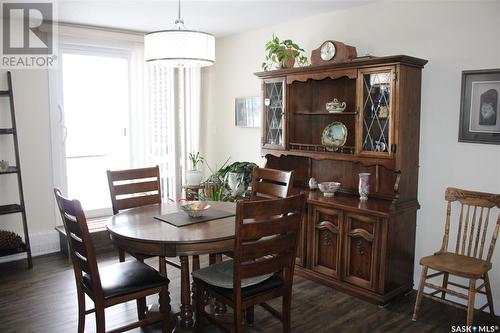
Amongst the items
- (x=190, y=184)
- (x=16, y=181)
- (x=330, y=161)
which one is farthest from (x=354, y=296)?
(x=16, y=181)

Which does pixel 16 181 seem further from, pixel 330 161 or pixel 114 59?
pixel 330 161

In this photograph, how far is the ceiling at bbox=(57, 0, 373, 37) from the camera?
3.68m

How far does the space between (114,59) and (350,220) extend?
11.1 ft

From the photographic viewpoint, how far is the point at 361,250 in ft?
10.7

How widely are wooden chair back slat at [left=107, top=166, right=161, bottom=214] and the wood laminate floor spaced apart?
0.75 metres

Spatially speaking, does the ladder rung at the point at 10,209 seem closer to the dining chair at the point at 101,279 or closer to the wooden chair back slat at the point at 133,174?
the wooden chair back slat at the point at 133,174

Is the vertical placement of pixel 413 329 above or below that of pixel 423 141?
below

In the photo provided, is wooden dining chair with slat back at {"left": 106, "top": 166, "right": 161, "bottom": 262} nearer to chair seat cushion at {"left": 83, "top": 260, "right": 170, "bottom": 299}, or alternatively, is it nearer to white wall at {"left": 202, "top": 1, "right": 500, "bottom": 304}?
chair seat cushion at {"left": 83, "top": 260, "right": 170, "bottom": 299}

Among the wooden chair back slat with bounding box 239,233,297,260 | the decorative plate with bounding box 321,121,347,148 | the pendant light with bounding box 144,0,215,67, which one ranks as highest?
the pendant light with bounding box 144,0,215,67

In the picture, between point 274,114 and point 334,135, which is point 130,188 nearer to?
point 274,114

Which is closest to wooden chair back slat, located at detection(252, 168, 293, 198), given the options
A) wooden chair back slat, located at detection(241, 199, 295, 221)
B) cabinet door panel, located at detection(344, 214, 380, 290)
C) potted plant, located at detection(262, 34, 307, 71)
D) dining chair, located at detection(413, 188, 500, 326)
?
cabinet door panel, located at detection(344, 214, 380, 290)

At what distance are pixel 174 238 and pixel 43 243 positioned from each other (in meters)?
2.73

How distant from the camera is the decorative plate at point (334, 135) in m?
3.69

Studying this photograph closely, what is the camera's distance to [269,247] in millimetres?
2285
